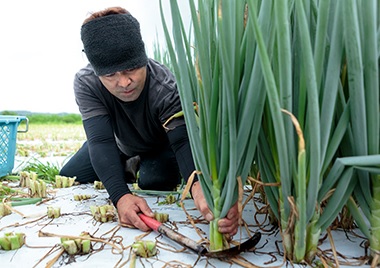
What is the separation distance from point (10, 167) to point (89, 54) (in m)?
1.14

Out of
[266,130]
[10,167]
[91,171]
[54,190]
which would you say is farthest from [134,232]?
[10,167]

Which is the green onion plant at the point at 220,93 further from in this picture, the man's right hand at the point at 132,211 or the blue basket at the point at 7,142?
the blue basket at the point at 7,142

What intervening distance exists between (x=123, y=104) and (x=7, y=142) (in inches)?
35.8

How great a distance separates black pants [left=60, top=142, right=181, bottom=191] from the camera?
178 cm

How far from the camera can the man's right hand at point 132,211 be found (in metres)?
1.06

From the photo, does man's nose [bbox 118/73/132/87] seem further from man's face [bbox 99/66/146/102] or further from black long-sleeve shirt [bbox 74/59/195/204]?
black long-sleeve shirt [bbox 74/59/195/204]

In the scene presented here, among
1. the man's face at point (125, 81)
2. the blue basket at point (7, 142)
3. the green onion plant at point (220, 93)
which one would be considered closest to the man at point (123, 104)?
the man's face at point (125, 81)

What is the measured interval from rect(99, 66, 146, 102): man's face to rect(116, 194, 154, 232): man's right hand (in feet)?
1.18

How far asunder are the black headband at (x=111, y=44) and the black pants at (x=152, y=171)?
67 centimetres

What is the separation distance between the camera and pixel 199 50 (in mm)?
753

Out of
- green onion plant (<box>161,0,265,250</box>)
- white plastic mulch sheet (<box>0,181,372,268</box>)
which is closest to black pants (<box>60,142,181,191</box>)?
white plastic mulch sheet (<box>0,181,372,268</box>)

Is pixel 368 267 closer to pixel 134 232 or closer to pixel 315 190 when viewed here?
pixel 315 190

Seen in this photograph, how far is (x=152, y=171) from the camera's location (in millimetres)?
1793

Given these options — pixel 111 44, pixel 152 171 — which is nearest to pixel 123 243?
pixel 111 44
